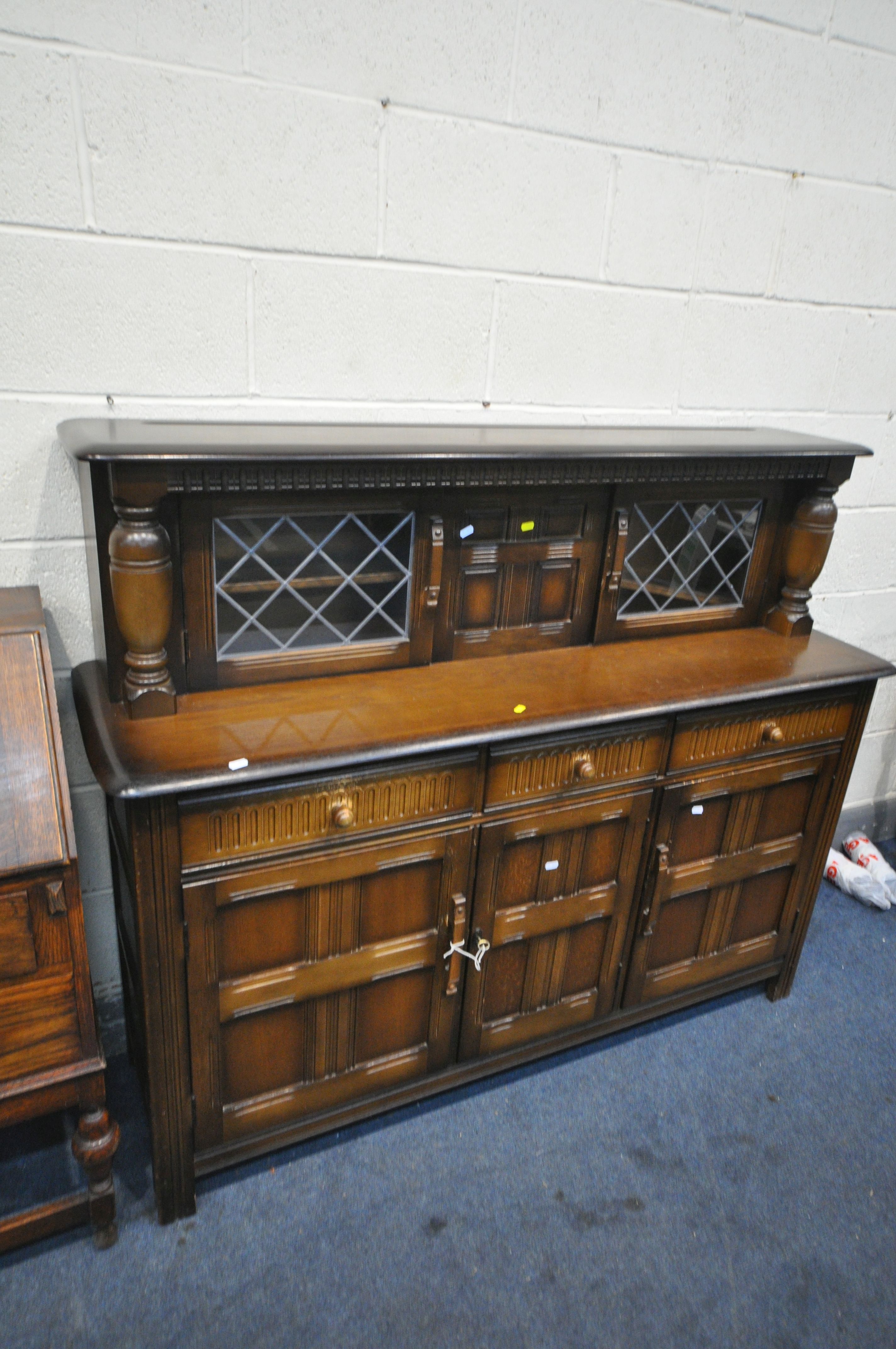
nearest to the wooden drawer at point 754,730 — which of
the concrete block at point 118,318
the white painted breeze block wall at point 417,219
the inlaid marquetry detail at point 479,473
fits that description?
the inlaid marquetry detail at point 479,473

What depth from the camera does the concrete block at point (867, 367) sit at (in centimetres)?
228

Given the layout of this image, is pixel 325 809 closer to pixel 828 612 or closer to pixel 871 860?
pixel 828 612

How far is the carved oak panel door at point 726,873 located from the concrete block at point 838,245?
3.82ft

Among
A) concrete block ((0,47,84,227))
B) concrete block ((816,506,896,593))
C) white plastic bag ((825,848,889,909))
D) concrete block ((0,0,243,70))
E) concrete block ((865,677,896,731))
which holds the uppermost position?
concrete block ((0,0,243,70))

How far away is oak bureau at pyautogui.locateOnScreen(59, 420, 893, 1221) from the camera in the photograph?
1.45 meters

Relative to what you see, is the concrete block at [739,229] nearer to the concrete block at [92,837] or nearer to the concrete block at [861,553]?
the concrete block at [861,553]

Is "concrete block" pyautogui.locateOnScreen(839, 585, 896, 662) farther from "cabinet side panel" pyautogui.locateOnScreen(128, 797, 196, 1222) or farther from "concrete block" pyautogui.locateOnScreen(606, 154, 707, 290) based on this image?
"cabinet side panel" pyautogui.locateOnScreen(128, 797, 196, 1222)

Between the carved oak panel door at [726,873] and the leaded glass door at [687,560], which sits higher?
the leaded glass door at [687,560]

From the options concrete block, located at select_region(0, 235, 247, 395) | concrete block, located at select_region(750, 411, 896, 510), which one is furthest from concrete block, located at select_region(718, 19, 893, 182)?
concrete block, located at select_region(0, 235, 247, 395)

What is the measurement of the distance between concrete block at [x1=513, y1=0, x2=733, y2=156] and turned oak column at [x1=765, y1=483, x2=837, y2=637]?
2.66 ft

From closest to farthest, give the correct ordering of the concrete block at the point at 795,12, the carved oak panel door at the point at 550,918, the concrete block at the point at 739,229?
the carved oak panel door at the point at 550,918 < the concrete block at the point at 795,12 < the concrete block at the point at 739,229

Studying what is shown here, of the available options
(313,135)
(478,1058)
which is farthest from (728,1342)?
(313,135)

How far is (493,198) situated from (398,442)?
60 cm

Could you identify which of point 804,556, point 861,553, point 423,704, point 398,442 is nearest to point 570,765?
point 423,704
